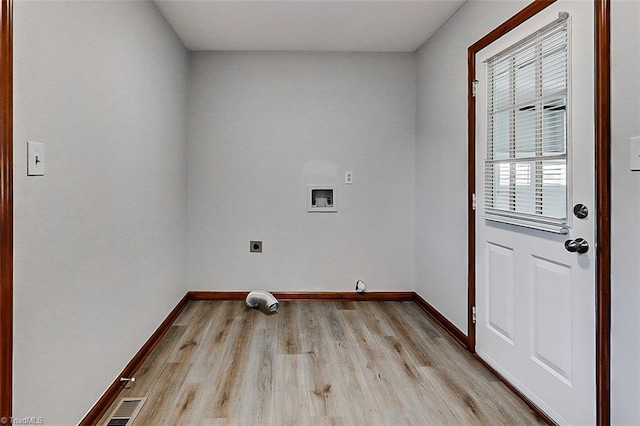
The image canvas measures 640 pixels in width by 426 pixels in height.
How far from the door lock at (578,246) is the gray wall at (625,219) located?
0.15m

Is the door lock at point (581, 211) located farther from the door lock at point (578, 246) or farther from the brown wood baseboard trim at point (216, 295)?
the brown wood baseboard trim at point (216, 295)

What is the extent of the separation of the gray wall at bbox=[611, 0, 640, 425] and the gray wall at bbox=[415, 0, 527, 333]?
0.85 metres

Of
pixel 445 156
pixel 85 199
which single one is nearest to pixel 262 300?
pixel 445 156

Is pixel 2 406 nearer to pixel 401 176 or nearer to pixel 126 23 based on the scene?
pixel 126 23

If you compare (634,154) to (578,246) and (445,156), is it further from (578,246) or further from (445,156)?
(445,156)

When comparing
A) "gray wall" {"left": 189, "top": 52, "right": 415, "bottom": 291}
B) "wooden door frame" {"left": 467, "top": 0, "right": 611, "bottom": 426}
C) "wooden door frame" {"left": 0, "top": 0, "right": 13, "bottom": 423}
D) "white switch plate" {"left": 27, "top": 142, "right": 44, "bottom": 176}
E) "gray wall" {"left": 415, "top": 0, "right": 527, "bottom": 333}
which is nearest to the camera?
"wooden door frame" {"left": 0, "top": 0, "right": 13, "bottom": 423}

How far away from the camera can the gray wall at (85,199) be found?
5.13 feet

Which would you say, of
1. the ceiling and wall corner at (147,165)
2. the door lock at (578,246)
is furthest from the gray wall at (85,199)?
the door lock at (578,246)

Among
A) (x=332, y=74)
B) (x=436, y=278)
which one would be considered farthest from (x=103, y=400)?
(x=332, y=74)

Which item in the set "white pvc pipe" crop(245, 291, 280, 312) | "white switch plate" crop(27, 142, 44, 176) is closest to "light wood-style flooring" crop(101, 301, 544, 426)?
"white pvc pipe" crop(245, 291, 280, 312)

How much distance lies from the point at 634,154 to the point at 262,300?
9.90 ft

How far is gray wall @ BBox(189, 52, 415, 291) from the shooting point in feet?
13.9

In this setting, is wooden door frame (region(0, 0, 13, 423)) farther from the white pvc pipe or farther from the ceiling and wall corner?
the white pvc pipe

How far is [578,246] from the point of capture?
6.27 feet
